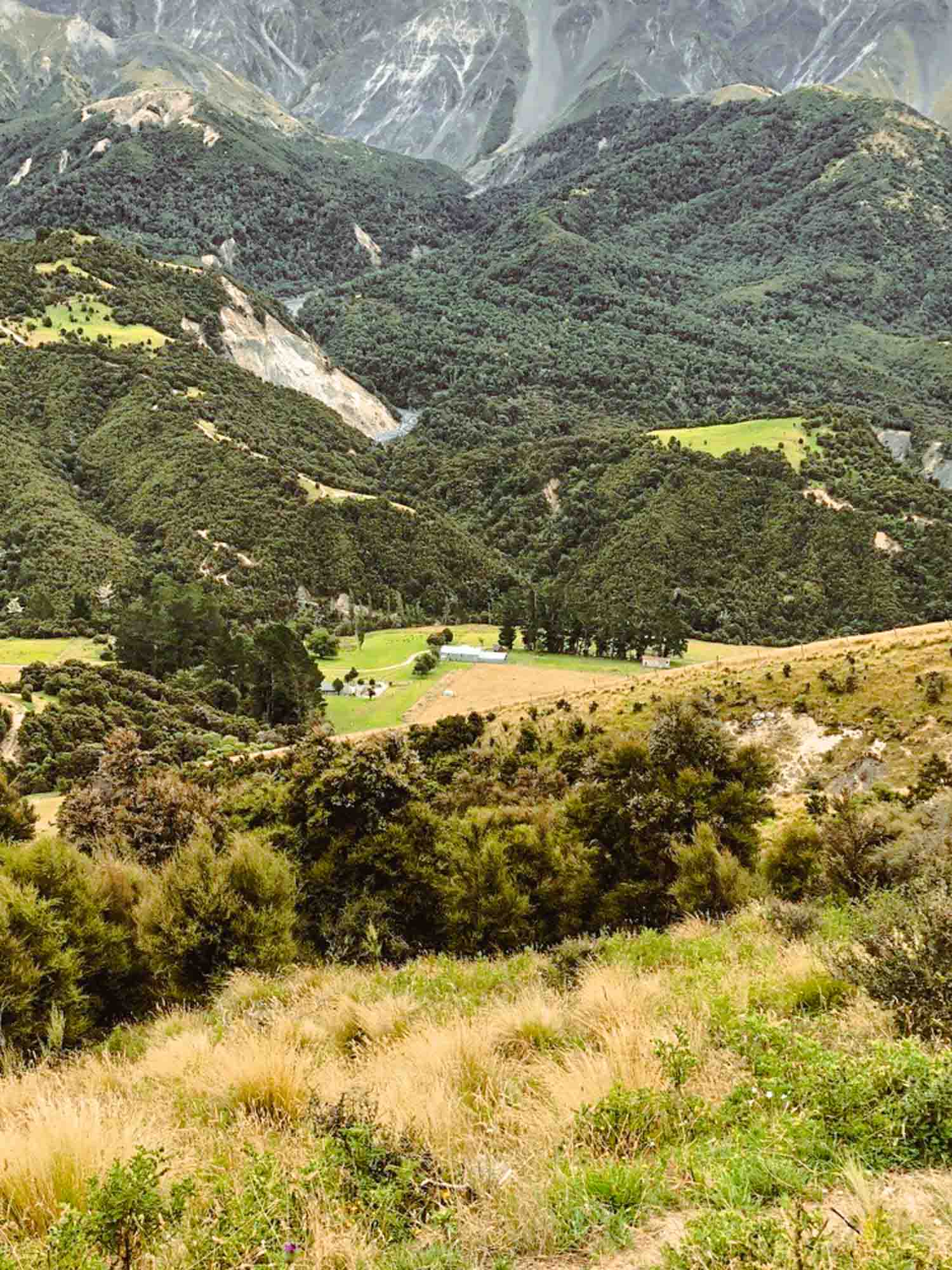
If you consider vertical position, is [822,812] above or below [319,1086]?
below

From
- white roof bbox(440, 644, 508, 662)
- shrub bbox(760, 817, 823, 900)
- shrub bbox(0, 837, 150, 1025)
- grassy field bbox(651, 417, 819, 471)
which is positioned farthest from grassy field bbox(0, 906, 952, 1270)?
grassy field bbox(651, 417, 819, 471)

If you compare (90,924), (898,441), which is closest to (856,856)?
(90,924)

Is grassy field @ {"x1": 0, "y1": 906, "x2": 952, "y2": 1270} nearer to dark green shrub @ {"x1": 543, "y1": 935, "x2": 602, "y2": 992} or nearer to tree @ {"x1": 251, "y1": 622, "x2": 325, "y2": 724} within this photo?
dark green shrub @ {"x1": 543, "y1": 935, "x2": 602, "y2": 992}

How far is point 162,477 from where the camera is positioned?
105 m

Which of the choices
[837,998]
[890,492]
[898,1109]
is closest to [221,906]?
[837,998]

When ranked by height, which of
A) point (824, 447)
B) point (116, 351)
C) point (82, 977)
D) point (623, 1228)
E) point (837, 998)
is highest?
point (116, 351)

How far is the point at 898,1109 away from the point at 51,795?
132ft

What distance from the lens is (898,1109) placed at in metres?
5.03

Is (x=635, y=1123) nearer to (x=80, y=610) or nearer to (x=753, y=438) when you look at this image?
(x=80, y=610)

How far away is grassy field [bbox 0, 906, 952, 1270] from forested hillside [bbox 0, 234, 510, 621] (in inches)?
3023

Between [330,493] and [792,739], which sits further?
[330,493]

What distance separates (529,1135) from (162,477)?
363 ft

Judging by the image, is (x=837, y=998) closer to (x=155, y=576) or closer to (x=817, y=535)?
(x=155, y=576)

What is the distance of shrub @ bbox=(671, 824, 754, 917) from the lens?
49.3 ft
